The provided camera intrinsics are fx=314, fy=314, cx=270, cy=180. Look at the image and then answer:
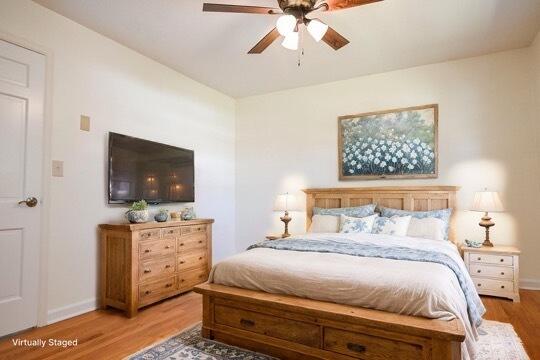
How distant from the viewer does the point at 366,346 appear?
5.93ft

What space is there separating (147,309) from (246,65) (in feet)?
9.80

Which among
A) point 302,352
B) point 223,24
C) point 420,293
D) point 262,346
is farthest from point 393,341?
point 223,24

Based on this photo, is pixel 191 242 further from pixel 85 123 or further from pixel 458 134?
pixel 458 134

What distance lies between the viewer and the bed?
1.69 metres

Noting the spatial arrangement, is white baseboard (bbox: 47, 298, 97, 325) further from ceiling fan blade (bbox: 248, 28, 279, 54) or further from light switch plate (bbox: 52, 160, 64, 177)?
ceiling fan blade (bbox: 248, 28, 279, 54)

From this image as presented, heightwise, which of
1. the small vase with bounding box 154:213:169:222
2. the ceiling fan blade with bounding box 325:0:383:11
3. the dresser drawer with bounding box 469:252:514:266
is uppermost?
the ceiling fan blade with bounding box 325:0:383:11

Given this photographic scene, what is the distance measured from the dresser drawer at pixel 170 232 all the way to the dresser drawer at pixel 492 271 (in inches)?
125

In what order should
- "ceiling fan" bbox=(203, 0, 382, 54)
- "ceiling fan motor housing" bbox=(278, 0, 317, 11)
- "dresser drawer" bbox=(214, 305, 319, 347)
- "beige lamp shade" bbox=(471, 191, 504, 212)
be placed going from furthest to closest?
"beige lamp shade" bbox=(471, 191, 504, 212) < "ceiling fan motor housing" bbox=(278, 0, 317, 11) < "ceiling fan" bbox=(203, 0, 382, 54) < "dresser drawer" bbox=(214, 305, 319, 347)

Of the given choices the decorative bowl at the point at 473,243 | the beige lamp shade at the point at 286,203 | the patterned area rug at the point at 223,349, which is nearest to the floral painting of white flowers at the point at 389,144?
the beige lamp shade at the point at 286,203

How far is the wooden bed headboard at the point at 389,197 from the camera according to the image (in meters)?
3.74

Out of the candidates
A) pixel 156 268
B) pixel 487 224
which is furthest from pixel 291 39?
pixel 487 224

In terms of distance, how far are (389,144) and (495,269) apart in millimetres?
1804

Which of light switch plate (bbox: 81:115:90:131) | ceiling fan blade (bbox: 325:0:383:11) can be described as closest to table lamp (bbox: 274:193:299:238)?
light switch plate (bbox: 81:115:90:131)

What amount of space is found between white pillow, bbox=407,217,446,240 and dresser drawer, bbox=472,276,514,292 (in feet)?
1.93
